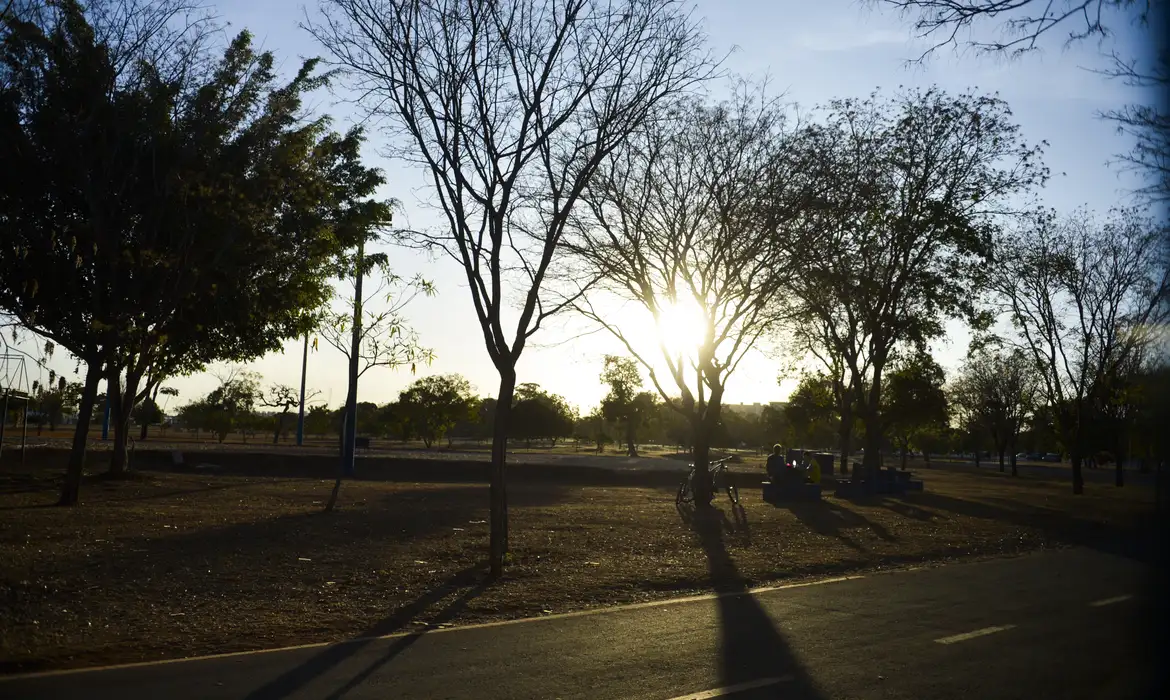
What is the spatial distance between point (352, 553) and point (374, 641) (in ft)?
16.2

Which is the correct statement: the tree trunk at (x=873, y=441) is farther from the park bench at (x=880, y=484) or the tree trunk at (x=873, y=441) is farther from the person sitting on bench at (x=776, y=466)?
the person sitting on bench at (x=776, y=466)

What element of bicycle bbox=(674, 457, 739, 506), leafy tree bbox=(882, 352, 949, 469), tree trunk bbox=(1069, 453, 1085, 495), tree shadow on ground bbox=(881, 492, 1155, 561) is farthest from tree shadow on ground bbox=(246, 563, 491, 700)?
leafy tree bbox=(882, 352, 949, 469)

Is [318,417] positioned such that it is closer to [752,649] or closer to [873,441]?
[873,441]

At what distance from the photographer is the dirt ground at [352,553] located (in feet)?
27.2

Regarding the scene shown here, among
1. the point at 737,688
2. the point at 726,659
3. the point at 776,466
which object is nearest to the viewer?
the point at 737,688

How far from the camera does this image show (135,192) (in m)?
16.9

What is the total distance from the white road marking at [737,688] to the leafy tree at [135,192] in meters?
13.6

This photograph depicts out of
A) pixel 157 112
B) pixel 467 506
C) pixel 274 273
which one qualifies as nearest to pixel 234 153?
pixel 157 112

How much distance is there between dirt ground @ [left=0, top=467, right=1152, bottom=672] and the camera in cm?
830

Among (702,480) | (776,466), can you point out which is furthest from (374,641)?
(776,466)

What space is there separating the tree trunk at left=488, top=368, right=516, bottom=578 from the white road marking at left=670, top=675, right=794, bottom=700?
17.1ft

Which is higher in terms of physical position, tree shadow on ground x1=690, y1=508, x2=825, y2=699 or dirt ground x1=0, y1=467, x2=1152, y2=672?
dirt ground x1=0, y1=467, x2=1152, y2=672

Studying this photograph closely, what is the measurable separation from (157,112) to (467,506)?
10.00m

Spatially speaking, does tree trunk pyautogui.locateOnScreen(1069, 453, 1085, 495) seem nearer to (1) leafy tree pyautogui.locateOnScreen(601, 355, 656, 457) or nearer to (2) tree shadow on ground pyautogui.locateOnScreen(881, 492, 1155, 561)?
(2) tree shadow on ground pyautogui.locateOnScreen(881, 492, 1155, 561)
